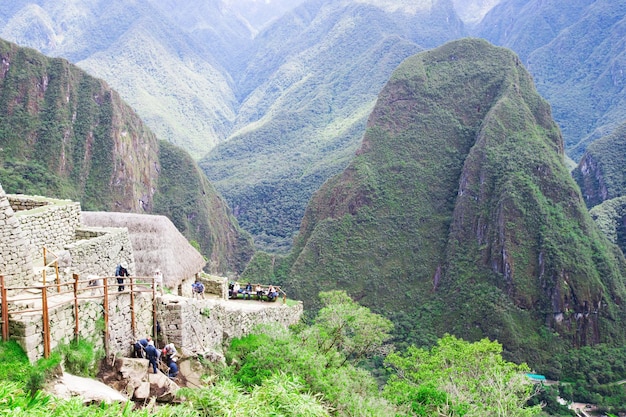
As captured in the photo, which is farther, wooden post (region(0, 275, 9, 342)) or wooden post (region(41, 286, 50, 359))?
wooden post (region(41, 286, 50, 359))

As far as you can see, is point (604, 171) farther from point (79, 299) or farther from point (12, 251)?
point (12, 251)

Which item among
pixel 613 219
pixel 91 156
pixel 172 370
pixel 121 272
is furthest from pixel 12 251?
pixel 613 219

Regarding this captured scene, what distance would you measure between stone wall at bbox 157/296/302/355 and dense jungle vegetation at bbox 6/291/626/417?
551mm

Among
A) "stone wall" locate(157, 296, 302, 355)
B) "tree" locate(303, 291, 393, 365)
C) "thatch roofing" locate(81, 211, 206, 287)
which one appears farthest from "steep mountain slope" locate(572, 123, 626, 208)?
"stone wall" locate(157, 296, 302, 355)

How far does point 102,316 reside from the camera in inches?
520

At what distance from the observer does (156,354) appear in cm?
1339

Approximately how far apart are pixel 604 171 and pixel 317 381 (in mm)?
121480

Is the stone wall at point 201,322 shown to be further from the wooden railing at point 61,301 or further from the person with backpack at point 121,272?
the person with backpack at point 121,272

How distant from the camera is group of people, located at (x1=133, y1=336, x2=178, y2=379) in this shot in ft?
43.7

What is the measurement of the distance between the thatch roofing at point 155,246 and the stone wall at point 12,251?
31.0 ft

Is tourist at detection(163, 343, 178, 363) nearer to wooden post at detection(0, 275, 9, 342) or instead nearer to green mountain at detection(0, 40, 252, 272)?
wooden post at detection(0, 275, 9, 342)

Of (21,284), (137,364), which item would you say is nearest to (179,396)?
(137,364)

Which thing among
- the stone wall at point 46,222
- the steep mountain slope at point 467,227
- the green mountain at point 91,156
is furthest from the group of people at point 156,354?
the green mountain at point 91,156

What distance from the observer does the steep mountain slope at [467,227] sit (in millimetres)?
68375
